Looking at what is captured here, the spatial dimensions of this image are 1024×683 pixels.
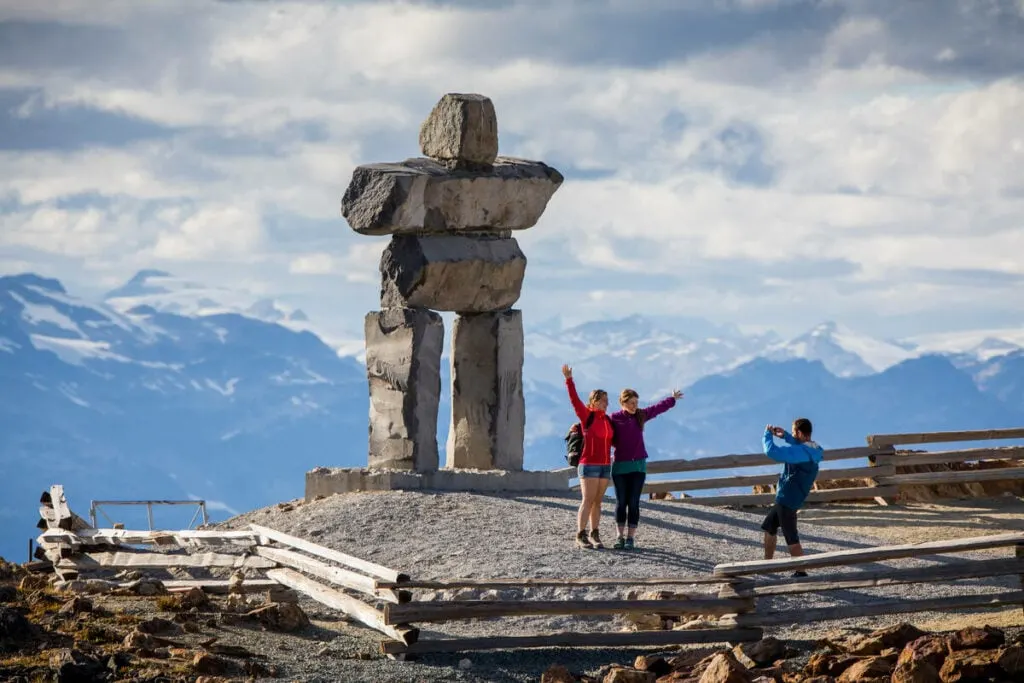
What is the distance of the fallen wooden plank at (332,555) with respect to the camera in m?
14.0

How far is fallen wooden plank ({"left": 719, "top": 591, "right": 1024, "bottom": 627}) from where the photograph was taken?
1383cm

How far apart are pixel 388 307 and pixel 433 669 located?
921 centimetres

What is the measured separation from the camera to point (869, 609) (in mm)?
14211

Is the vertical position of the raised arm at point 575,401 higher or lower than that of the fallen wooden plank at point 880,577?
higher

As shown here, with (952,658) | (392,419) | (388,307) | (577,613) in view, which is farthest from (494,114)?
(952,658)

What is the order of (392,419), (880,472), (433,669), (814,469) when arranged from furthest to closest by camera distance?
1. (880,472)
2. (392,419)
3. (814,469)
4. (433,669)

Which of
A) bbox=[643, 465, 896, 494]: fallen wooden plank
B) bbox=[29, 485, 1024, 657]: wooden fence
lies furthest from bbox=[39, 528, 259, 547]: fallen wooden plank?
bbox=[643, 465, 896, 494]: fallen wooden plank

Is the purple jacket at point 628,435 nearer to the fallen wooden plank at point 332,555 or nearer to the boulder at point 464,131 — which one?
the fallen wooden plank at point 332,555

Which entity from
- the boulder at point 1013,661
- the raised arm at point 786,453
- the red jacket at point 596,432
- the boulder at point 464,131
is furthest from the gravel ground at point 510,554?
the boulder at point 464,131

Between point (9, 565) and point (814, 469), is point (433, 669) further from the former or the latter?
point (9, 565)

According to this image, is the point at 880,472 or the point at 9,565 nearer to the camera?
the point at 9,565

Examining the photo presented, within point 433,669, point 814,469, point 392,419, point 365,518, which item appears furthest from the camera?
point 392,419

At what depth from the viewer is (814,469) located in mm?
15664

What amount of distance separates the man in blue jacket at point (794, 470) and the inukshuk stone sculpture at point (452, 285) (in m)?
6.78
